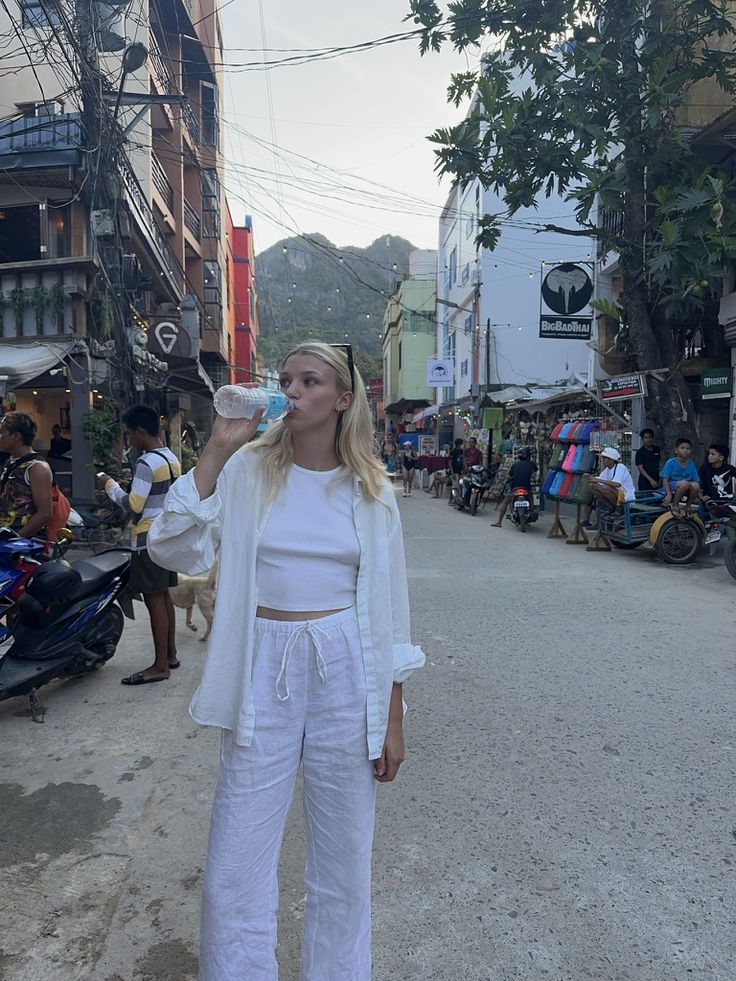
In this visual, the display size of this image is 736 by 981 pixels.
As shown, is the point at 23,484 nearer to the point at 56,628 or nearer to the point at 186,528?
the point at 56,628

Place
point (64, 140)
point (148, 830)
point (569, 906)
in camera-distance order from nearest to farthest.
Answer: point (569, 906) → point (148, 830) → point (64, 140)

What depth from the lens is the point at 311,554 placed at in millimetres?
1826

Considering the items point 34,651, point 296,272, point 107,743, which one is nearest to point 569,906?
point 107,743

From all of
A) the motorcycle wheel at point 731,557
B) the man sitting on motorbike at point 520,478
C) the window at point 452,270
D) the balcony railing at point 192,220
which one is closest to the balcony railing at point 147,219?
the balcony railing at point 192,220

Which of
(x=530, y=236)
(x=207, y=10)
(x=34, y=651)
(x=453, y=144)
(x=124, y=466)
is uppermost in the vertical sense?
(x=207, y=10)

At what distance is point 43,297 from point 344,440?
12.2 meters

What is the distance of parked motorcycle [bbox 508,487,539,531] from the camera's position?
13.8 meters

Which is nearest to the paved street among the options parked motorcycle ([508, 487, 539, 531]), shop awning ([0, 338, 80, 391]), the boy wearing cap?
the boy wearing cap

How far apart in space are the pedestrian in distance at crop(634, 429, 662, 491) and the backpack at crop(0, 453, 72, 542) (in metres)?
9.66

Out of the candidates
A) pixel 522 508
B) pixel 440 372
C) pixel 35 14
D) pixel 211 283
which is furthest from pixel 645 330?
pixel 211 283

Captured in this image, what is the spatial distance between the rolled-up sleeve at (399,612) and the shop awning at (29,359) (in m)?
9.86

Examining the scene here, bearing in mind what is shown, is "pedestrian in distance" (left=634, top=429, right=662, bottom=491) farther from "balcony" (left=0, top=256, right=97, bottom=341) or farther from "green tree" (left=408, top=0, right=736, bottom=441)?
"balcony" (left=0, top=256, right=97, bottom=341)

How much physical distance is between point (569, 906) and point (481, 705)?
1.95 meters

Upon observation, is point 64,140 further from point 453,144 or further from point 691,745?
point 691,745
